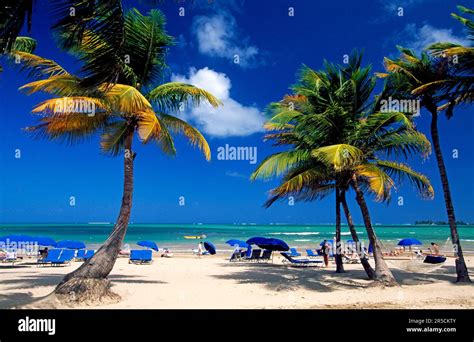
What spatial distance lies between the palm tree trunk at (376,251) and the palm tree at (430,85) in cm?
238

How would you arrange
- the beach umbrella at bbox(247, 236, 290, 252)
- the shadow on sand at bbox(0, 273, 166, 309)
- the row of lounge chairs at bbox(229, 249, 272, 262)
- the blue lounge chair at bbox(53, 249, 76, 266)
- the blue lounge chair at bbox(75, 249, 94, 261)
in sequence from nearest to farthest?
the shadow on sand at bbox(0, 273, 166, 309), the blue lounge chair at bbox(53, 249, 76, 266), the beach umbrella at bbox(247, 236, 290, 252), the blue lounge chair at bbox(75, 249, 94, 261), the row of lounge chairs at bbox(229, 249, 272, 262)

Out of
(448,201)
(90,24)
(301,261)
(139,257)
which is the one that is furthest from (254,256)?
(90,24)

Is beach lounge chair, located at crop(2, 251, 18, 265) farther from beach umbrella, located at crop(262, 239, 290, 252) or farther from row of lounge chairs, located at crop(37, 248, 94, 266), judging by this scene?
beach umbrella, located at crop(262, 239, 290, 252)

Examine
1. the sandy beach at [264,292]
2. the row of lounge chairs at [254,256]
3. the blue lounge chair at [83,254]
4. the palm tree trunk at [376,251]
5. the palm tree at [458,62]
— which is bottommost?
the row of lounge chairs at [254,256]

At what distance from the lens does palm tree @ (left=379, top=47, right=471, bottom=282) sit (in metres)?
11.0

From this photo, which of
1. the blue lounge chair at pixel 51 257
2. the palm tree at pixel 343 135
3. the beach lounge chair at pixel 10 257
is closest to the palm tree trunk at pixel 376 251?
the palm tree at pixel 343 135

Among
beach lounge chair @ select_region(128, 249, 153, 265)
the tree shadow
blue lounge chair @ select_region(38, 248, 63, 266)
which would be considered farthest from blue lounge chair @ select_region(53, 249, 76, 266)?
the tree shadow

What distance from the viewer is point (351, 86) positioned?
11453 millimetres

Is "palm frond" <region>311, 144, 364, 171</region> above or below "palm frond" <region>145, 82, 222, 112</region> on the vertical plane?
below

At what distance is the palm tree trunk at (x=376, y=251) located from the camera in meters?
11.0

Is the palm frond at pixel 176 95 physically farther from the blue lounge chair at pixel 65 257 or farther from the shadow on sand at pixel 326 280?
the blue lounge chair at pixel 65 257

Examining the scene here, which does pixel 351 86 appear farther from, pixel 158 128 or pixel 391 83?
pixel 158 128

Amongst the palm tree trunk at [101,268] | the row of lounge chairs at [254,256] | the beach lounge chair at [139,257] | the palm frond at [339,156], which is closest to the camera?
the palm tree trunk at [101,268]

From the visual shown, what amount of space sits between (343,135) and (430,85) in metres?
2.95
